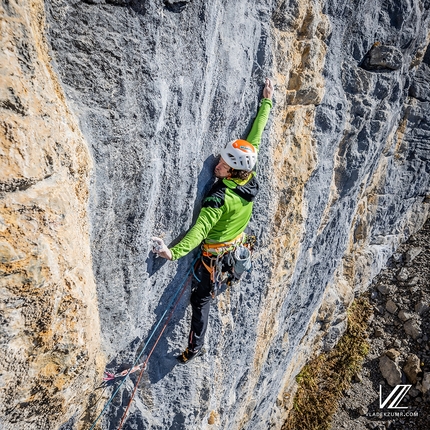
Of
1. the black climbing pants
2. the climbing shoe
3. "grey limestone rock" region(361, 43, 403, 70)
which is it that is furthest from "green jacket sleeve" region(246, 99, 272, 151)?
the climbing shoe

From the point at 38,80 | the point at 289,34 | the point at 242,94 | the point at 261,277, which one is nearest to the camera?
the point at 38,80

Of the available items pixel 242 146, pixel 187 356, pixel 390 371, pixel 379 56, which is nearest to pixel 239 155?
pixel 242 146

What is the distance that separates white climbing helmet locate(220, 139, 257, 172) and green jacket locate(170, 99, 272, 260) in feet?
0.71

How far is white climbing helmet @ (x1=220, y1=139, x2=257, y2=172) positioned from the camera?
345cm

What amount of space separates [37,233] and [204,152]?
1.96m

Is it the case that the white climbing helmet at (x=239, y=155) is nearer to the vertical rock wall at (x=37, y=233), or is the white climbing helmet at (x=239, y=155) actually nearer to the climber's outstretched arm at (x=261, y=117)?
the climber's outstretched arm at (x=261, y=117)

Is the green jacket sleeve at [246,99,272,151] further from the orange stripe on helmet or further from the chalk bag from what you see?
the chalk bag

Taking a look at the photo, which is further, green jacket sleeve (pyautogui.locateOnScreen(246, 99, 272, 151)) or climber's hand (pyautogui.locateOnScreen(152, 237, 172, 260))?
green jacket sleeve (pyautogui.locateOnScreen(246, 99, 272, 151))

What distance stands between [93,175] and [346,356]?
9.87 m

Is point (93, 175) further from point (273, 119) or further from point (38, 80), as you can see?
point (273, 119)

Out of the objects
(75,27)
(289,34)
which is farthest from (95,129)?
(289,34)

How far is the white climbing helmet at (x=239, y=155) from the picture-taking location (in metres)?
3.45

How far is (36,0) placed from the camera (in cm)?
216

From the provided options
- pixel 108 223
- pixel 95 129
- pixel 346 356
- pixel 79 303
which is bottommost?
pixel 346 356
